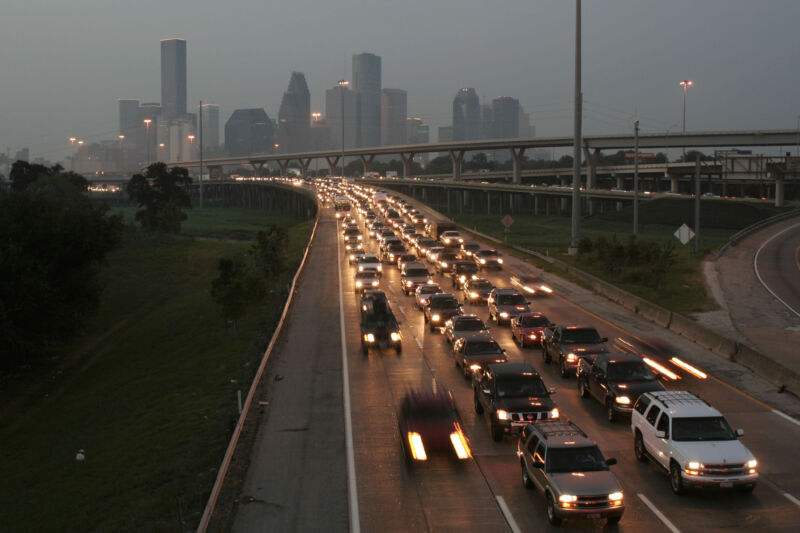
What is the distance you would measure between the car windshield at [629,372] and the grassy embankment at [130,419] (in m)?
9.92

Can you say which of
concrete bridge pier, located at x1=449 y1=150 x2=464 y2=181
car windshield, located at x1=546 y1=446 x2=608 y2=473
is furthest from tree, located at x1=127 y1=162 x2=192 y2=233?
car windshield, located at x1=546 y1=446 x2=608 y2=473

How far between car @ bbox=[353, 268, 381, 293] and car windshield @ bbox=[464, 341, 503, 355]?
66.2 feet

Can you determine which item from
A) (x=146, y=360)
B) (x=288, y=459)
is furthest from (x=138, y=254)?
(x=288, y=459)

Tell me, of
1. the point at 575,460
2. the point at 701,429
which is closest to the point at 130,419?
the point at 575,460

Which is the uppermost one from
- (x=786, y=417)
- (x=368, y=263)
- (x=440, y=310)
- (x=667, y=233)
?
(x=667, y=233)

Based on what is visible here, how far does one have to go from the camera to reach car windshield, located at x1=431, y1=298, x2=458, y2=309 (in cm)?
3394

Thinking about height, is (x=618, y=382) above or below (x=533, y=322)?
below

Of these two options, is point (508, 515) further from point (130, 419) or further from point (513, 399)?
point (130, 419)

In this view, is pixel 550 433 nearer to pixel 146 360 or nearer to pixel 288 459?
pixel 288 459

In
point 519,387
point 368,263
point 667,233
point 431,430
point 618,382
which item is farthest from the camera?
point 667,233

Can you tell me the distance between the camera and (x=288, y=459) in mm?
17719

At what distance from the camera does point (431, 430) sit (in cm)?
1825

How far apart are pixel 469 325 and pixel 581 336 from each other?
15.8ft

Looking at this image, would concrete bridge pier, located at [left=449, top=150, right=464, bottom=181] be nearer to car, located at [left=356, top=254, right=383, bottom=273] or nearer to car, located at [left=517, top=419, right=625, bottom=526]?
car, located at [left=356, top=254, right=383, bottom=273]
